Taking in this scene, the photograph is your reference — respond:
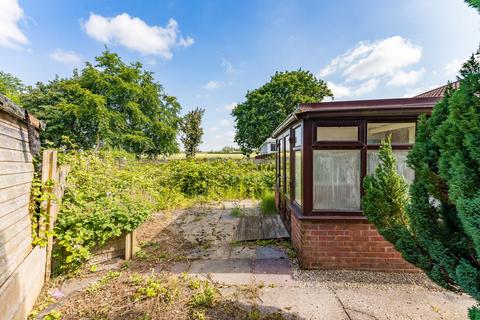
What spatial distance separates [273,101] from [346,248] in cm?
1807

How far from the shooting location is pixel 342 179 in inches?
132

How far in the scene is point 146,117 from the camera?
2109 cm

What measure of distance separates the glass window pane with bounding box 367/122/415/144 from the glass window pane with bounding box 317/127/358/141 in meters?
0.22

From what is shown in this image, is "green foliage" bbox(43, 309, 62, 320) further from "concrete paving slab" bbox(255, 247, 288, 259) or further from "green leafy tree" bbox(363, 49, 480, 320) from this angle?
"green leafy tree" bbox(363, 49, 480, 320)

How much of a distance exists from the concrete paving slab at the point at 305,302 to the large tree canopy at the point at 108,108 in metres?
18.3

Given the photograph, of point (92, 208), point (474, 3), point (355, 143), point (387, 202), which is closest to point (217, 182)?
point (92, 208)

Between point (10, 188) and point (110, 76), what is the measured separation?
67.6 feet

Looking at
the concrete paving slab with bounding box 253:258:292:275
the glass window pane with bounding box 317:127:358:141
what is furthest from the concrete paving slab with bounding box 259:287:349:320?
the glass window pane with bounding box 317:127:358:141

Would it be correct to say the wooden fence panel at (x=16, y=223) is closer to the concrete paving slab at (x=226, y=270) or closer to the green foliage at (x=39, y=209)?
the green foliage at (x=39, y=209)

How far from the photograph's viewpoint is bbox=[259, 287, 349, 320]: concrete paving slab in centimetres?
241

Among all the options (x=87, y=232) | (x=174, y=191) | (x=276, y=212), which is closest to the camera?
(x=87, y=232)

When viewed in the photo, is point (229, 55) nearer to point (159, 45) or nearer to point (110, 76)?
point (159, 45)

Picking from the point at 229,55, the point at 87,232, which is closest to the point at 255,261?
the point at 87,232

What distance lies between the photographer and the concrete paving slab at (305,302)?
7.89 ft
